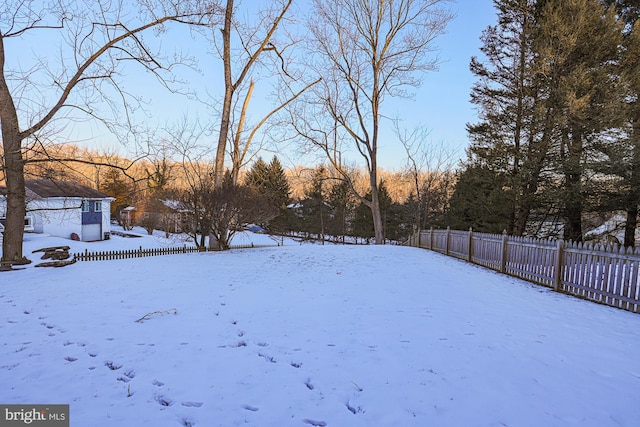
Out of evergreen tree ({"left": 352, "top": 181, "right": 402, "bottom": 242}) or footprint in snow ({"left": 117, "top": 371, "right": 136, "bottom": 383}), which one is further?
evergreen tree ({"left": 352, "top": 181, "right": 402, "bottom": 242})

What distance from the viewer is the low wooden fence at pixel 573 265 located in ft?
18.1

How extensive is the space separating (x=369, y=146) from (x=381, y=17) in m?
7.15

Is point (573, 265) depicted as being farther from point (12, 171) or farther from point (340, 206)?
point (340, 206)

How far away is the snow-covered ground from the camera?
8.14ft

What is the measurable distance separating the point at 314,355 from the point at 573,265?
6221mm

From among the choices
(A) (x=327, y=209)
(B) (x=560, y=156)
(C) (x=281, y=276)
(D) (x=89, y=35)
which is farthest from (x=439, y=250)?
(A) (x=327, y=209)

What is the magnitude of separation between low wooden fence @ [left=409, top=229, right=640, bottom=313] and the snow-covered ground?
46 centimetres

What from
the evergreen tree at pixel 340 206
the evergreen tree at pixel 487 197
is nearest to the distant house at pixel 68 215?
the evergreen tree at pixel 340 206

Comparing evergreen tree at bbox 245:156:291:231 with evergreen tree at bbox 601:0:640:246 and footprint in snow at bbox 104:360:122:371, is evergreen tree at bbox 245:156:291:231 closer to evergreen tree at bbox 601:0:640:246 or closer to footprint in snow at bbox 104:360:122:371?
evergreen tree at bbox 601:0:640:246

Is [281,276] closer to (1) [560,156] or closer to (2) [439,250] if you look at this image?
(2) [439,250]

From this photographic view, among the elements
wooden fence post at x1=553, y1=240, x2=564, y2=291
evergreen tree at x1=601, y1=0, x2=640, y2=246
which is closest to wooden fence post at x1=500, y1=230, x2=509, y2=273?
wooden fence post at x1=553, y1=240, x2=564, y2=291

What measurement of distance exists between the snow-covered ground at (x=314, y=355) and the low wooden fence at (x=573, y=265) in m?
0.46

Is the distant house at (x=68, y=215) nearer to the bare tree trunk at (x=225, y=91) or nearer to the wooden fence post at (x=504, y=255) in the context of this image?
the bare tree trunk at (x=225, y=91)

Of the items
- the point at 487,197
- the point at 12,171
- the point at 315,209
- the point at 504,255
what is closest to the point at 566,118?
the point at 487,197
